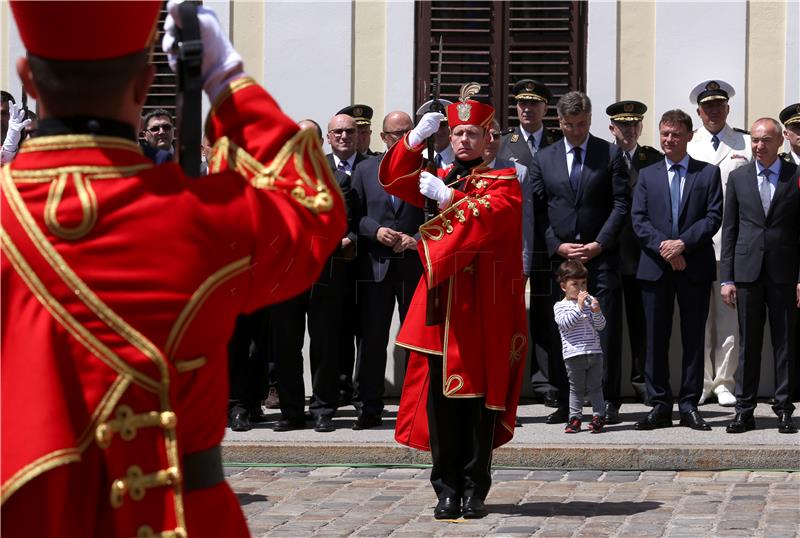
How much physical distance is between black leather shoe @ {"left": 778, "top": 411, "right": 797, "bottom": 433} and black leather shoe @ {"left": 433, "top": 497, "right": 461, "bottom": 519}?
298 centimetres

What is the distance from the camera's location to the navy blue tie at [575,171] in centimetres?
1041

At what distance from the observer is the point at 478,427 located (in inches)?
300

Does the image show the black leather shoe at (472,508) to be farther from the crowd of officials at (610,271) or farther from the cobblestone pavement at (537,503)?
the crowd of officials at (610,271)

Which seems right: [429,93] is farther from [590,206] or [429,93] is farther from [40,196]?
[40,196]

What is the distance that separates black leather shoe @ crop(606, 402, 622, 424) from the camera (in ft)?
33.3

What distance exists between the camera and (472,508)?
752cm

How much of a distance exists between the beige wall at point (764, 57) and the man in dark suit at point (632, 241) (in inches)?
57.8

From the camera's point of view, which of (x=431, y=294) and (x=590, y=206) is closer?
(x=431, y=294)

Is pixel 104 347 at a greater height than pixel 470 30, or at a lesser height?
lesser

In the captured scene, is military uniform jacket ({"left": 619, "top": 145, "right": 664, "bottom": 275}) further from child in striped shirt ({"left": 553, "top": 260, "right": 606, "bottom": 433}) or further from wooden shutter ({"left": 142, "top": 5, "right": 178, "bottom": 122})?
wooden shutter ({"left": 142, "top": 5, "right": 178, "bottom": 122})

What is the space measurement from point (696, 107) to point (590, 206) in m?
2.27

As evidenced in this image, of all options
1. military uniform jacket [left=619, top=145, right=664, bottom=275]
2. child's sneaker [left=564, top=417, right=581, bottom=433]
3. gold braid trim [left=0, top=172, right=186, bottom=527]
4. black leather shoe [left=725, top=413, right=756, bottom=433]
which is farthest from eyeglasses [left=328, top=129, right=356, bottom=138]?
gold braid trim [left=0, top=172, right=186, bottom=527]

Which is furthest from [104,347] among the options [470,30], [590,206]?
[470,30]

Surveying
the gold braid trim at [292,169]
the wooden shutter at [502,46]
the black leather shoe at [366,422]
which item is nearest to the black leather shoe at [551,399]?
the black leather shoe at [366,422]
